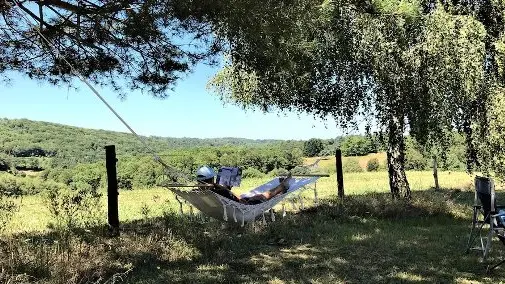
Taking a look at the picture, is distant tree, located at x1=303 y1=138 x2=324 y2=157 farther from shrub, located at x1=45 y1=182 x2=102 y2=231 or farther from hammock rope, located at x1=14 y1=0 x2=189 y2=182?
shrub, located at x1=45 y1=182 x2=102 y2=231

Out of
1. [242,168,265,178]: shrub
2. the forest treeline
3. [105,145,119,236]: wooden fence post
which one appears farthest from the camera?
[242,168,265,178]: shrub

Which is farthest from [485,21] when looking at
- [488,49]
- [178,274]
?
[178,274]

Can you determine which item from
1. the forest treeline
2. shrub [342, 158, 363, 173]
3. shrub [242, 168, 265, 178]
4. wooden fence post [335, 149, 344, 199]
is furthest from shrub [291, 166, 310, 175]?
shrub [342, 158, 363, 173]

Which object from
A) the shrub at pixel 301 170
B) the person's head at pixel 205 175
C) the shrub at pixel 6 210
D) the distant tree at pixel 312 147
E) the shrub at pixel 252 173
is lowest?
the shrub at pixel 252 173

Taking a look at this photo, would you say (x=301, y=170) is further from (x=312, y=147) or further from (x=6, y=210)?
(x=312, y=147)

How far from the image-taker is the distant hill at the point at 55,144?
87.3ft

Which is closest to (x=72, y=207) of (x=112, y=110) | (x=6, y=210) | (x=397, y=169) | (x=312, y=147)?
(x=6, y=210)

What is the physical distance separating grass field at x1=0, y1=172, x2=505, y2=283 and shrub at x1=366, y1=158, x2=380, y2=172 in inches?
720

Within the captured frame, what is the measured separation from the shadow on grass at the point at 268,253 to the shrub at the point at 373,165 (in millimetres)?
18376

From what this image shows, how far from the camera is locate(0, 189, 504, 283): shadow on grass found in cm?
345

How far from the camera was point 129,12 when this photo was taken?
12.8ft

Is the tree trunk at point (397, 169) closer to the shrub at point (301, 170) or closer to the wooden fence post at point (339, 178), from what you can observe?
the wooden fence post at point (339, 178)

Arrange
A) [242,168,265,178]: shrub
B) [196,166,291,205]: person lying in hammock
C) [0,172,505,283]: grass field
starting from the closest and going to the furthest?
[0,172,505,283]: grass field, [196,166,291,205]: person lying in hammock, [242,168,265,178]: shrub

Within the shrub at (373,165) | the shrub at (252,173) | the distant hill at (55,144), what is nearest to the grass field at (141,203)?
the shrub at (373,165)
